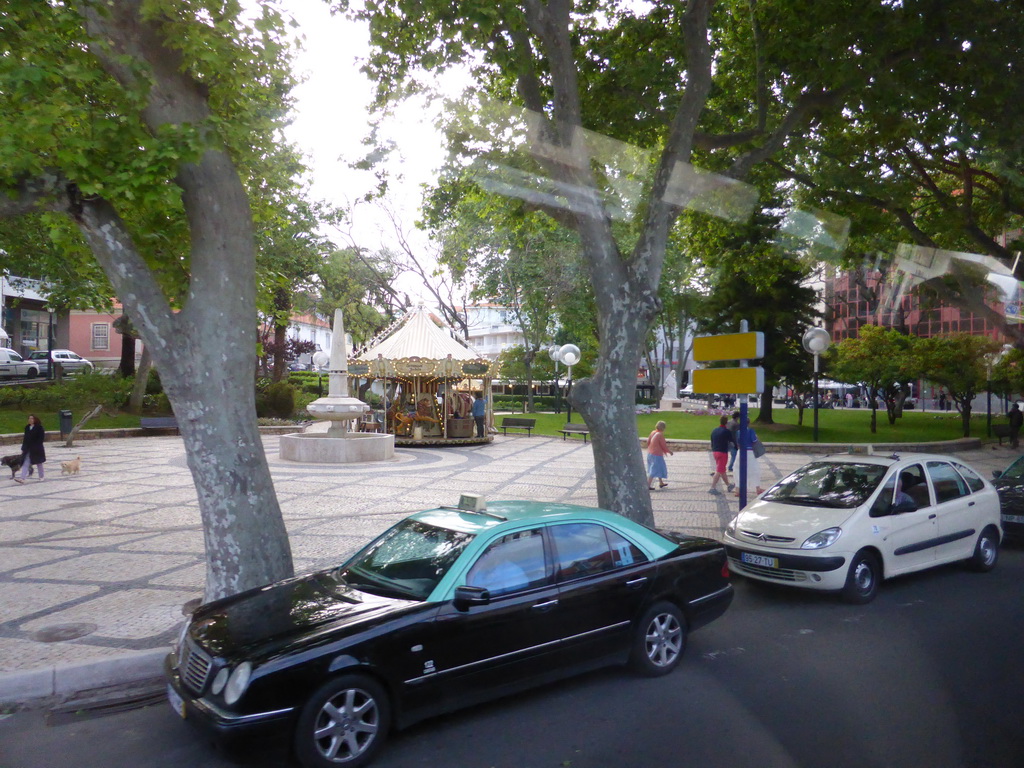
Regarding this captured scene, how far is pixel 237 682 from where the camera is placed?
4.05 meters

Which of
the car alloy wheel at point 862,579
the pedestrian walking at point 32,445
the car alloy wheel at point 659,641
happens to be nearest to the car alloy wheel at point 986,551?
the car alloy wheel at point 862,579

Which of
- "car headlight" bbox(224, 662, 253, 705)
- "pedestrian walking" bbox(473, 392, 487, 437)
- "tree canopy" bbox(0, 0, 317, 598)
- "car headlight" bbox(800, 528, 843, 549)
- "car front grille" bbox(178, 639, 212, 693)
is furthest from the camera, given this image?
"pedestrian walking" bbox(473, 392, 487, 437)

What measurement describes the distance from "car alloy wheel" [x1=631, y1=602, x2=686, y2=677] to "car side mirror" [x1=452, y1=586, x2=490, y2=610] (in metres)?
1.48

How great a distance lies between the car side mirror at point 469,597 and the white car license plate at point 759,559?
4092mm

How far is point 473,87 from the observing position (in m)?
11.3

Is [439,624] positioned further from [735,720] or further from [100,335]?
[100,335]

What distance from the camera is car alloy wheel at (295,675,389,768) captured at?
13.3ft

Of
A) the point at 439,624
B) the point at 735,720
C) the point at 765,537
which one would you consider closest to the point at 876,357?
the point at 765,537

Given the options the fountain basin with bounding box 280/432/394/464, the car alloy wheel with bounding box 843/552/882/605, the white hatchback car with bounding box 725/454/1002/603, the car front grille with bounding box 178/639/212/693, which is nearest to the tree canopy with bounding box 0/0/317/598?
the car front grille with bounding box 178/639/212/693

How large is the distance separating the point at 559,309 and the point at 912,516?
96.3 feet

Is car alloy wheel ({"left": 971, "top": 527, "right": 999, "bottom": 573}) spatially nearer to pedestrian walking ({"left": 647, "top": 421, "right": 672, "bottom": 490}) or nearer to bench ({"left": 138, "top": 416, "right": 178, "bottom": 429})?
pedestrian walking ({"left": 647, "top": 421, "right": 672, "bottom": 490})

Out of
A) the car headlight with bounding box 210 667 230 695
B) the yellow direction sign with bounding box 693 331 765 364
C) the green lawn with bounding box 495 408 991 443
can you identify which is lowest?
the car headlight with bounding box 210 667 230 695

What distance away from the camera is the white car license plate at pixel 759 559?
768 centimetres

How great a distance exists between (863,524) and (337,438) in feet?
50.6
